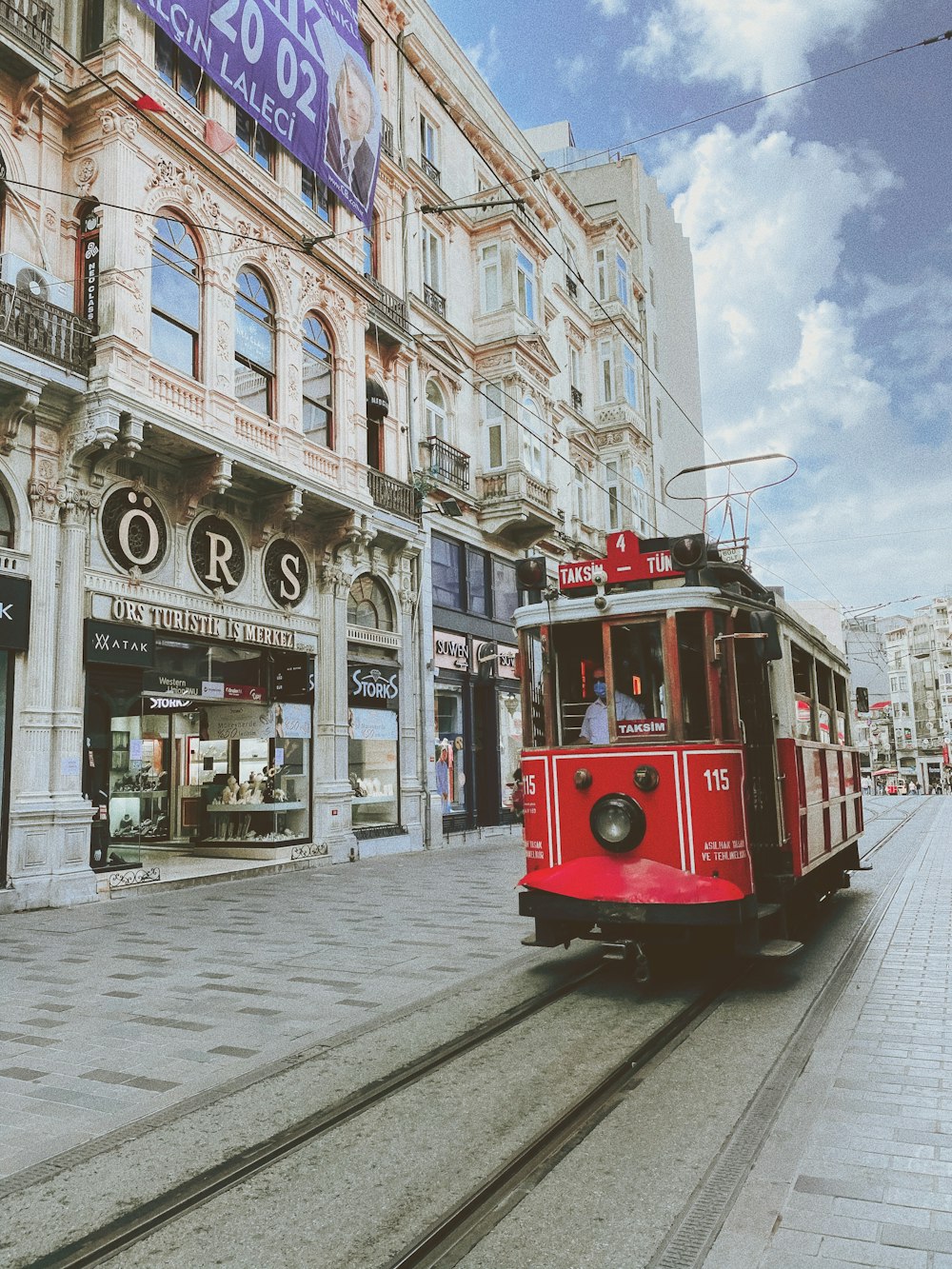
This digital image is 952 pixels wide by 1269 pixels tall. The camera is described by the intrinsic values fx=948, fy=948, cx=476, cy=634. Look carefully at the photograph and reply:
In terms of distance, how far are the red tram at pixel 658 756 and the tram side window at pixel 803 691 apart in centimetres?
60

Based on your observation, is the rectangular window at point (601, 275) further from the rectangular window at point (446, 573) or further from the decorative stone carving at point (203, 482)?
the decorative stone carving at point (203, 482)

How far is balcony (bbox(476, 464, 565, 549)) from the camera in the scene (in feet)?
78.0

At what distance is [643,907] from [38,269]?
11366mm

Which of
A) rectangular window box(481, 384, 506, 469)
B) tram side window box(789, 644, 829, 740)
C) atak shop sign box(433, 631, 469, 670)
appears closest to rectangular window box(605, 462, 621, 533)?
rectangular window box(481, 384, 506, 469)

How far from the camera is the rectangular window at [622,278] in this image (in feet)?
113

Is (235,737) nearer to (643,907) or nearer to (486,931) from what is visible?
(486,931)

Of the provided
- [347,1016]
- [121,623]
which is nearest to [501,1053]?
[347,1016]

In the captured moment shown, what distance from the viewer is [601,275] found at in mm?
34281

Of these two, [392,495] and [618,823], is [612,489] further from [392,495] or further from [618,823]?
[618,823]

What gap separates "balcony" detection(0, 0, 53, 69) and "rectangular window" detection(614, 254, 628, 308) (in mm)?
24020

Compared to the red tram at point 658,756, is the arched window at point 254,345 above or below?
above

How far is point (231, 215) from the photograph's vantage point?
15.8m

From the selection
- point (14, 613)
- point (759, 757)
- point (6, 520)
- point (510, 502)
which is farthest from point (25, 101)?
point (510, 502)

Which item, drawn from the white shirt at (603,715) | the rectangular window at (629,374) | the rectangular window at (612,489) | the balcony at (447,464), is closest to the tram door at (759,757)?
the white shirt at (603,715)
